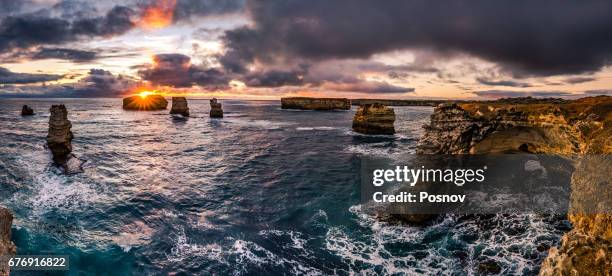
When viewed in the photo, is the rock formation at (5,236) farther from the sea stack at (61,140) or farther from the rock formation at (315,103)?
the rock formation at (315,103)

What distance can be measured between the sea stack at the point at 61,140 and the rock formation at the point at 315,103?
5422 inches

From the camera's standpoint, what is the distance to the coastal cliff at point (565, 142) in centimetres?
743

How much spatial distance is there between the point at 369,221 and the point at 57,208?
22.5 m

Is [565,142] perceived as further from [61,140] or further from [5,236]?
[61,140]

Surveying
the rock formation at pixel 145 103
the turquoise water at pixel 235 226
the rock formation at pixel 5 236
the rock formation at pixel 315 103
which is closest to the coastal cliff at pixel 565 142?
the turquoise water at pixel 235 226

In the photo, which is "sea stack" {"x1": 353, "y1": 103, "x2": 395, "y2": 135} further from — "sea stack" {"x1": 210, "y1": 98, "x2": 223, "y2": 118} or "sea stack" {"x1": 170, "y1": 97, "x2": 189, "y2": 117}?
"sea stack" {"x1": 170, "y1": 97, "x2": 189, "y2": 117}

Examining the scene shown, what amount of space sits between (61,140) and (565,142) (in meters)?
44.8

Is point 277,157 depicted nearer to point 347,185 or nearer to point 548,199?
point 347,185

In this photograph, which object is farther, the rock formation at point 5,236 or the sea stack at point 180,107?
the sea stack at point 180,107

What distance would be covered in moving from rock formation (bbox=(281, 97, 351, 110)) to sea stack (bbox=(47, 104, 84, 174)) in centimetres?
13771

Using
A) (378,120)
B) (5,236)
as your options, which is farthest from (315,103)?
(5,236)

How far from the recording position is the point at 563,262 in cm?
741

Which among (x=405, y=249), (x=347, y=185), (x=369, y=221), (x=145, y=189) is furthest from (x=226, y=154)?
(x=405, y=249)

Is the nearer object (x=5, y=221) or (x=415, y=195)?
(x=5, y=221)
